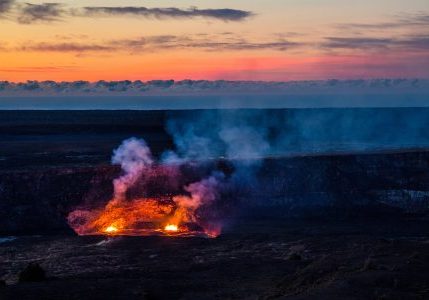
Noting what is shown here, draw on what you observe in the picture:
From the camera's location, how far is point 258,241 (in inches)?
1436

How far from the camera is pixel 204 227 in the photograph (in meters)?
41.9

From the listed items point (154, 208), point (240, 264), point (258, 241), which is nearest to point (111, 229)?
point (154, 208)

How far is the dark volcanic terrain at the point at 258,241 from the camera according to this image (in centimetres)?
2459

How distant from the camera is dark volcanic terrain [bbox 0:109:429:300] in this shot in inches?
968

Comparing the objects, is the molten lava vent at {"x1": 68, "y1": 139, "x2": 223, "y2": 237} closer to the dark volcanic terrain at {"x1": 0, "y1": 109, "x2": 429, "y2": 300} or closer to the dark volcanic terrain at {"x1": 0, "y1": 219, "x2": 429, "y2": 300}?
the dark volcanic terrain at {"x1": 0, "y1": 109, "x2": 429, "y2": 300}

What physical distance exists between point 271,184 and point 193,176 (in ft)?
21.3

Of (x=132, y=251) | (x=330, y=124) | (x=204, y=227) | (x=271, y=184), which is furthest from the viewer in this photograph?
(x=330, y=124)

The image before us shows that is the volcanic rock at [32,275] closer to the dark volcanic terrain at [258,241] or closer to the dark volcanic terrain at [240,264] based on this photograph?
the dark volcanic terrain at [258,241]

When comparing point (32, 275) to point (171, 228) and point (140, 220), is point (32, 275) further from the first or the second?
point (140, 220)

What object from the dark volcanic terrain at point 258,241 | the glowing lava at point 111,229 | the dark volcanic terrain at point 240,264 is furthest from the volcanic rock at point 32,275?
the glowing lava at point 111,229

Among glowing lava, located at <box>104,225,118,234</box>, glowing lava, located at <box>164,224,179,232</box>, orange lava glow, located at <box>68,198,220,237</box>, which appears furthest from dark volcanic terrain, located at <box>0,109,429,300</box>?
glowing lava, located at <box>164,224,179,232</box>

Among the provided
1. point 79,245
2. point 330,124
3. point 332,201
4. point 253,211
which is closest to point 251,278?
point 79,245

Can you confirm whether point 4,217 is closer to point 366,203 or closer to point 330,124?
point 366,203

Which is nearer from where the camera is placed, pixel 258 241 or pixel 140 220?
pixel 258 241
